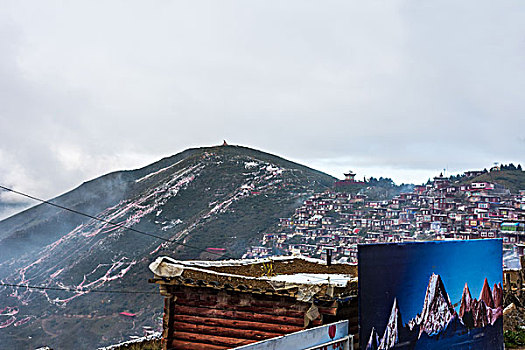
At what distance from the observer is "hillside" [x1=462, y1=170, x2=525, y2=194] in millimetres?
62156

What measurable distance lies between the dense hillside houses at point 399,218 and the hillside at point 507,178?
148 cm

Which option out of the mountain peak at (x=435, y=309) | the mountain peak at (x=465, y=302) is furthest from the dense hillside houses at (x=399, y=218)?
the mountain peak at (x=435, y=309)

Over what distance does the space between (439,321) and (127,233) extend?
7020 cm

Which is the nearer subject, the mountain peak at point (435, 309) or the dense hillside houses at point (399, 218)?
the mountain peak at point (435, 309)

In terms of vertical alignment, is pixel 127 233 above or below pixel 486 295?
above

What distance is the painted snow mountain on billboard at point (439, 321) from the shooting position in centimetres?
694

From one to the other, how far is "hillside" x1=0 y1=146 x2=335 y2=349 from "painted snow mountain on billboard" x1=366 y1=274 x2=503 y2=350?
128 ft

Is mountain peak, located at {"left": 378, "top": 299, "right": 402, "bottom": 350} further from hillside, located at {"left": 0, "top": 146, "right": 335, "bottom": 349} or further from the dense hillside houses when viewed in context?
hillside, located at {"left": 0, "top": 146, "right": 335, "bottom": 349}

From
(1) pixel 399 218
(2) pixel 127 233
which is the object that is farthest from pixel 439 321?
(2) pixel 127 233

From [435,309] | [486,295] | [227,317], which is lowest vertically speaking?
[227,317]

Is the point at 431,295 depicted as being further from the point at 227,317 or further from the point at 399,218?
the point at 399,218

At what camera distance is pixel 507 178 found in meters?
64.9

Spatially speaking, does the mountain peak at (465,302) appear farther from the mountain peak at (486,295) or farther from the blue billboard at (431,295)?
the mountain peak at (486,295)

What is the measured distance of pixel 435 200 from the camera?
6066 centimetres
